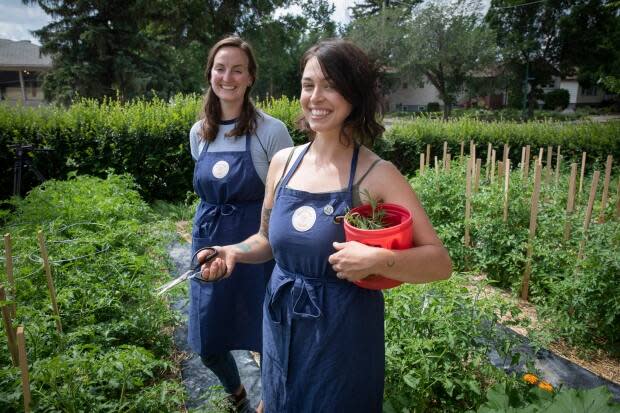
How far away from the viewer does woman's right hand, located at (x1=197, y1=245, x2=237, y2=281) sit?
1.74 meters

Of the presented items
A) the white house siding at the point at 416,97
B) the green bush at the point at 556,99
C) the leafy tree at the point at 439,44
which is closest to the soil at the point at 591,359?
the leafy tree at the point at 439,44

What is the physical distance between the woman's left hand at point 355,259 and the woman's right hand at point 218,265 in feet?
2.04

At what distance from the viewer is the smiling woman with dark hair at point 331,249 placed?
1.41m

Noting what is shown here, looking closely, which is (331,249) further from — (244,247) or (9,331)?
(9,331)

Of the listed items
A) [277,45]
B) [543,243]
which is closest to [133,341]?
[543,243]

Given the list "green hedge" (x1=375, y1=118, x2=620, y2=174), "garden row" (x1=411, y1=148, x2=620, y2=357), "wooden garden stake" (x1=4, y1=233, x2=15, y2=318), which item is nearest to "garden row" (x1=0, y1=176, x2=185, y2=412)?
"wooden garden stake" (x1=4, y1=233, x2=15, y2=318)

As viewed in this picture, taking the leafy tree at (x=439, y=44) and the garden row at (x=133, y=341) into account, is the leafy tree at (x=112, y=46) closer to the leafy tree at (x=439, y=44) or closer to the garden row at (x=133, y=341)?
the leafy tree at (x=439, y=44)

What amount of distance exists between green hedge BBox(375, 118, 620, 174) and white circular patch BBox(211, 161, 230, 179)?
24.5 ft

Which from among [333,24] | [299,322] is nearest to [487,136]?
[299,322]

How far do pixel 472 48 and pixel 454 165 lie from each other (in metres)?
21.7

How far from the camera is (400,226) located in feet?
4.08

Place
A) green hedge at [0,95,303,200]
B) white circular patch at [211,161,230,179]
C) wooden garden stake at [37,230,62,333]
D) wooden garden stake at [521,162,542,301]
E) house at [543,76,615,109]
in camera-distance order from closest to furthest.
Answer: wooden garden stake at [37,230,62,333], white circular patch at [211,161,230,179], wooden garden stake at [521,162,542,301], green hedge at [0,95,303,200], house at [543,76,615,109]

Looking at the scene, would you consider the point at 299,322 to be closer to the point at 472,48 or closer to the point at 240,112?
the point at 240,112

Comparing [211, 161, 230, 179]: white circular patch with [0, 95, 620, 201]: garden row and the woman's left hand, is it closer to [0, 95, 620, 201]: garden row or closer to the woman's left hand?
the woman's left hand
